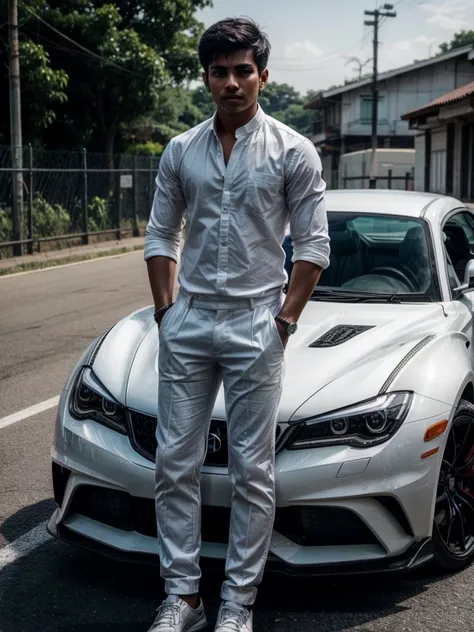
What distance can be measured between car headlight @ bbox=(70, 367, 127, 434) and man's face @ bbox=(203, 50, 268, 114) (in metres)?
1.20

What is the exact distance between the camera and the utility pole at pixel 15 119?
17828mm

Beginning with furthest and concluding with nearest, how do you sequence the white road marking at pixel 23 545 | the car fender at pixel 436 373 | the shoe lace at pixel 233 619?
the white road marking at pixel 23 545 < the car fender at pixel 436 373 < the shoe lace at pixel 233 619

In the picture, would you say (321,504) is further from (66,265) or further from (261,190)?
(66,265)

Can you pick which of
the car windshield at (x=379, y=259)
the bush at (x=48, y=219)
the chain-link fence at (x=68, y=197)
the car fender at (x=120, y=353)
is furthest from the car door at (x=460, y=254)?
the bush at (x=48, y=219)

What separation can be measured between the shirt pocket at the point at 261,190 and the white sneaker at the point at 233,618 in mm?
1265

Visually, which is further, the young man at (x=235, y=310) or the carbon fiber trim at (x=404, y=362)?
the carbon fiber trim at (x=404, y=362)

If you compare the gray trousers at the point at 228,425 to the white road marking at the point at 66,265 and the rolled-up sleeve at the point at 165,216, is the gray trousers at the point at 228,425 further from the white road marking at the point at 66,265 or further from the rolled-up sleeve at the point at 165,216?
the white road marking at the point at 66,265

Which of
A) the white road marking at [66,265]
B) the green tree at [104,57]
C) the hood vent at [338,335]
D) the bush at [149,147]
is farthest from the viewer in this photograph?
the bush at [149,147]

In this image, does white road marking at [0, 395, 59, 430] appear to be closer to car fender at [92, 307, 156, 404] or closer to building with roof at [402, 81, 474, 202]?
car fender at [92, 307, 156, 404]

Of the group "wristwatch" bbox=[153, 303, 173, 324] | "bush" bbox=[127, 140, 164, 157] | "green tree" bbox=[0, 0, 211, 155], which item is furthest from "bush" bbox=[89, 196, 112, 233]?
"wristwatch" bbox=[153, 303, 173, 324]

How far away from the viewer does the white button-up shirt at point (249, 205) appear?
3031 millimetres

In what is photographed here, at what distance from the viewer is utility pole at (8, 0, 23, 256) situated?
17828mm

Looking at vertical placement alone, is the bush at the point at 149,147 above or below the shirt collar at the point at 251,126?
above

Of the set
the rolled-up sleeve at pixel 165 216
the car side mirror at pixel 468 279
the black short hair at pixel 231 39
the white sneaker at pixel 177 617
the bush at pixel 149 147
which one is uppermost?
the bush at pixel 149 147
